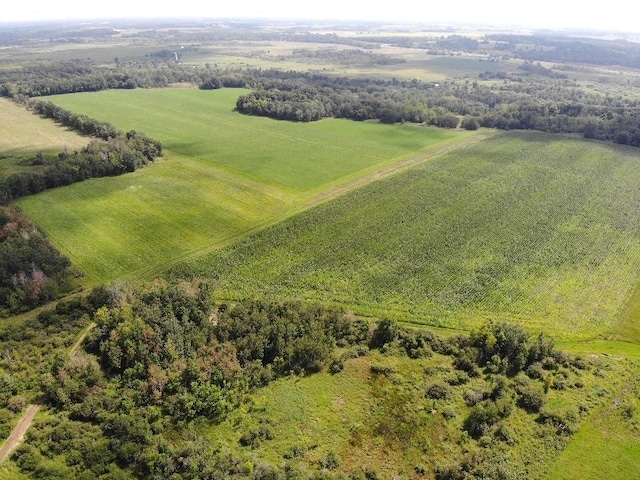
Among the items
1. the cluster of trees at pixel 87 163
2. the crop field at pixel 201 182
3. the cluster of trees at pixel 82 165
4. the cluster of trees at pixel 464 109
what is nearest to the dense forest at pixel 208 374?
the crop field at pixel 201 182

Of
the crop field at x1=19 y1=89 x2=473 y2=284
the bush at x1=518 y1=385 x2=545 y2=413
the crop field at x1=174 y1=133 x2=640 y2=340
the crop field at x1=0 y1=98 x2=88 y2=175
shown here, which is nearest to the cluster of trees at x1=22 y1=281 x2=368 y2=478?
the crop field at x1=174 y1=133 x2=640 y2=340

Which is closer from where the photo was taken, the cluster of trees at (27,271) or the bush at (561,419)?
the bush at (561,419)

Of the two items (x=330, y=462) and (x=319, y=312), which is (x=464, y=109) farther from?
(x=330, y=462)

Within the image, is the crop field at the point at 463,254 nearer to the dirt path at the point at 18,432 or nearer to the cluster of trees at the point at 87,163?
the dirt path at the point at 18,432

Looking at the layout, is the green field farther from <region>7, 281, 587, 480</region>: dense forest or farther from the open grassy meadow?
<region>7, 281, 587, 480</region>: dense forest

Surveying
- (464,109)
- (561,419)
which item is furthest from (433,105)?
(561,419)

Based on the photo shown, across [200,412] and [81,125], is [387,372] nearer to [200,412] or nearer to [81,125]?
[200,412]

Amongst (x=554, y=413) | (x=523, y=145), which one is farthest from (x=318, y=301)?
(x=523, y=145)
